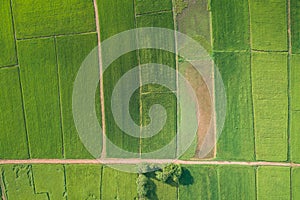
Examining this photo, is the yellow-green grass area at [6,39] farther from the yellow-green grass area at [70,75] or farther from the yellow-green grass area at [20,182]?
the yellow-green grass area at [20,182]

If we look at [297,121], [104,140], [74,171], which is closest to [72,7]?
[104,140]

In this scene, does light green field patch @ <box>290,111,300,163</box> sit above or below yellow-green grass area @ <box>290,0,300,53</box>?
below

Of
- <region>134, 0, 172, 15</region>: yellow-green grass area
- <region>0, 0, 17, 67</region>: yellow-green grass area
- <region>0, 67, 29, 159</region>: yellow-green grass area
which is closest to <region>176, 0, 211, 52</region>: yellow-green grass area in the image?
<region>134, 0, 172, 15</region>: yellow-green grass area

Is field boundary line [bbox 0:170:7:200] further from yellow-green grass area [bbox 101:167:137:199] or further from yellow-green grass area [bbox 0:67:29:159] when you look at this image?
yellow-green grass area [bbox 101:167:137:199]

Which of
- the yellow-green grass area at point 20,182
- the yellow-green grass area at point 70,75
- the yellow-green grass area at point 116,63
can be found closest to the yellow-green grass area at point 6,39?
the yellow-green grass area at point 70,75

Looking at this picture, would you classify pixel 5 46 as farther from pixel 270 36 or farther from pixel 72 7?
pixel 270 36

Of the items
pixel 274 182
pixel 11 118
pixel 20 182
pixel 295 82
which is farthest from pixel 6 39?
pixel 274 182

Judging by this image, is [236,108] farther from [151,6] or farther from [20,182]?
[20,182]
